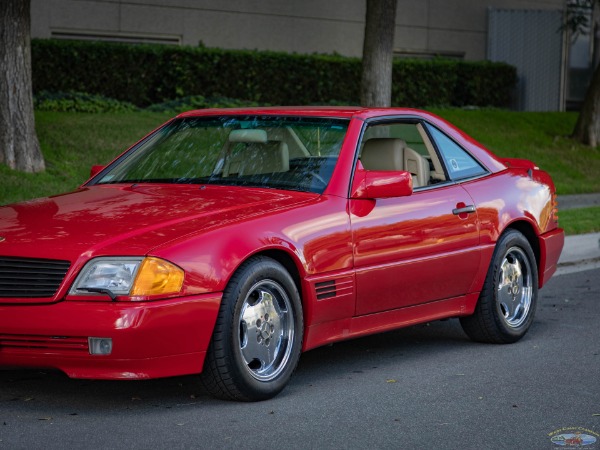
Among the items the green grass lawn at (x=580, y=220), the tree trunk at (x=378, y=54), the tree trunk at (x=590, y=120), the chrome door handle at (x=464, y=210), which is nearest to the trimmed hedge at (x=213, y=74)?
the tree trunk at (x=590, y=120)

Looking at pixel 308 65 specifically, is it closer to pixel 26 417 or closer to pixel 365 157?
pixel 365 157

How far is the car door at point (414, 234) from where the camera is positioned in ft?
23.2

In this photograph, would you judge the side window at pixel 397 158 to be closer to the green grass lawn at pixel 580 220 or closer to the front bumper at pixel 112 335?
the front bumper at pixel 112 335

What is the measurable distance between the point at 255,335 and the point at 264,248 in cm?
45

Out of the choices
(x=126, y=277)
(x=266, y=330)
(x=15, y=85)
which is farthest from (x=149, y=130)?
(x=126, y=277)

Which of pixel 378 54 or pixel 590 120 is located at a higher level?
pixel 378 54

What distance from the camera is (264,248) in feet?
20.7

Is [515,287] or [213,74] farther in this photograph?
[213,74]

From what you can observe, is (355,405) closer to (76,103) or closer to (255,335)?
(255,335)

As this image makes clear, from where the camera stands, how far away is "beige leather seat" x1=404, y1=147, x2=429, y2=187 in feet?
26.5

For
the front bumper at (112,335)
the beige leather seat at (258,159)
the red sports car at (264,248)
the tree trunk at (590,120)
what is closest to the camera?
the front bumper at (112,335)

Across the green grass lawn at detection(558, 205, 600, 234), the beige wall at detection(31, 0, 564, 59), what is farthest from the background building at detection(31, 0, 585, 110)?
the green grass lawn at detection(558, 205, 600, 234)

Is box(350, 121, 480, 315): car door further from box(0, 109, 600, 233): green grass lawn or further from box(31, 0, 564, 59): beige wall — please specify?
box(31, 0, 564, 59): beige wall

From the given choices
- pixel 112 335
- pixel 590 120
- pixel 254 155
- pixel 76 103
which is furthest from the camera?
pixel 590 120
